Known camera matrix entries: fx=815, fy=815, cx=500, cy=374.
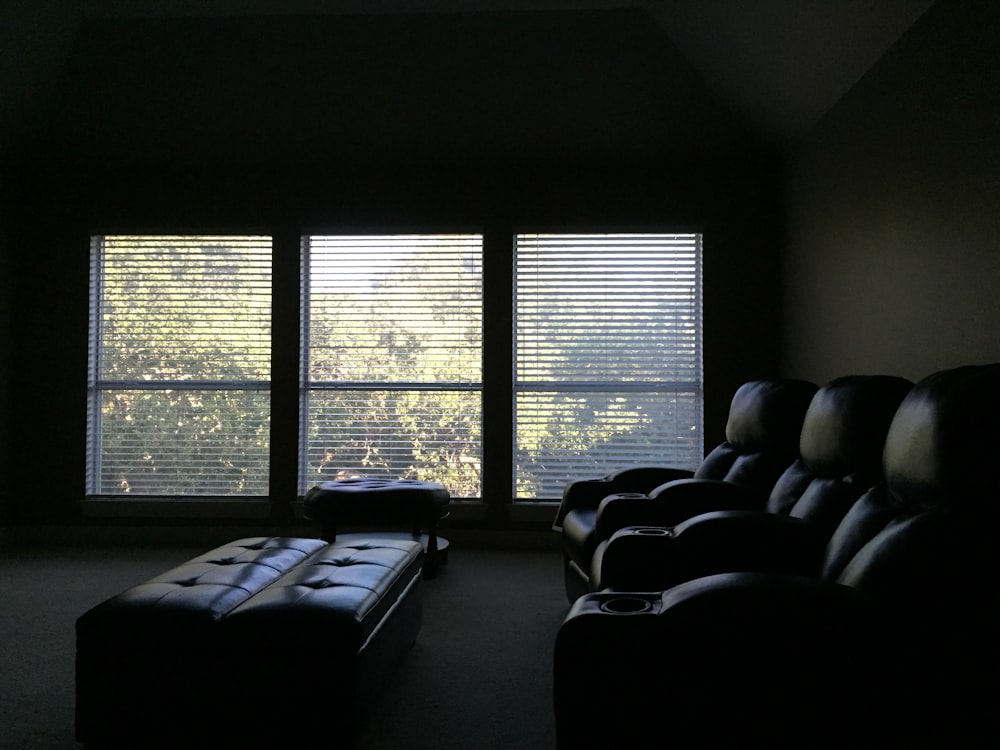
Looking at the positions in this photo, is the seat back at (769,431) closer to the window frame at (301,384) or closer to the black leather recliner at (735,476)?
the black leather recliner at (735,476)

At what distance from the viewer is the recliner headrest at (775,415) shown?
132 inches

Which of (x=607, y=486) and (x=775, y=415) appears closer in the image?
(x=775, y=415)

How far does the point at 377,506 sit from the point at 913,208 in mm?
2897

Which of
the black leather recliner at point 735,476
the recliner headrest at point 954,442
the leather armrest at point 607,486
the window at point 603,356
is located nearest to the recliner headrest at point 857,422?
the recliner headrest at point 954,442

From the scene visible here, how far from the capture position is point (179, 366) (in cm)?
569

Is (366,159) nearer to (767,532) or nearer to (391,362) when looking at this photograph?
(391,362)

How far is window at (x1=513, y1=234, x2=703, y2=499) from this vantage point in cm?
547

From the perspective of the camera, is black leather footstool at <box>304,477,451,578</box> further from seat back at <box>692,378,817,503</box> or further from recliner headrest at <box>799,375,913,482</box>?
recliner headrest at <box>799,375,913,482</box>

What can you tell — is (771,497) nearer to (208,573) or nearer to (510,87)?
(208,573)

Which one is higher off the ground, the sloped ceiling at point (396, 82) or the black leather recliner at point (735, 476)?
the sloped ceiling at point (396, 82)

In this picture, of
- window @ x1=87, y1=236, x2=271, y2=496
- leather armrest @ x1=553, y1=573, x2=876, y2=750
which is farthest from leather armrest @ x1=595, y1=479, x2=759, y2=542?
window @ x1=87, y1=236, x2=271, y2=496

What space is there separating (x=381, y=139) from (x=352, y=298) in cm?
108

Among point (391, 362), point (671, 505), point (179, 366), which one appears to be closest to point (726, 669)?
point (671, 505)

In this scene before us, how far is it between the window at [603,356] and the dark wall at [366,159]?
0.15m
